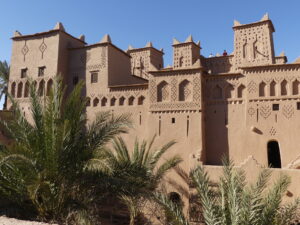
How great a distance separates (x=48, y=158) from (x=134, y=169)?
9.30ft

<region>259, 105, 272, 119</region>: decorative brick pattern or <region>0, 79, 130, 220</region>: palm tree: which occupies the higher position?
<region>259, 105, 272, 119</region>: decorative brick pattern

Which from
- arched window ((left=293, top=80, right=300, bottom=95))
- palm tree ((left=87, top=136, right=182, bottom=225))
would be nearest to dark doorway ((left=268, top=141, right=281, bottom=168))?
arched window ((left=293, top=80, right=300, bottom=95))

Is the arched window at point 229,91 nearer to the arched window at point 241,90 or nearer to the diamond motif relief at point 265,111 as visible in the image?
the arched window at point 241,90

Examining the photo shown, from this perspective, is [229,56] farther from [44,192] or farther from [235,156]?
[44,192]

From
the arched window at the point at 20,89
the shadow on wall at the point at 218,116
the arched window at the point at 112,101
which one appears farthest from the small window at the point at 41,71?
the shadow on wall at the point at 218,116

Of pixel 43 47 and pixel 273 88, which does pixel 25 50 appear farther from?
pixel 273 88

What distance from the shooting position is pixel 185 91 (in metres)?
13.3

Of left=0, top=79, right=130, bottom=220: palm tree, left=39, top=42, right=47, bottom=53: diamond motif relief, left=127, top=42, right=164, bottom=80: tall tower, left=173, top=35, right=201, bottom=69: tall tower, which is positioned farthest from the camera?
left=127, top=42, right=164, bottom=80: tall tower

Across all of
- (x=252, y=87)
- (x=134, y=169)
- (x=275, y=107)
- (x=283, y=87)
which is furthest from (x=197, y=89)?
(x=134, y=169)

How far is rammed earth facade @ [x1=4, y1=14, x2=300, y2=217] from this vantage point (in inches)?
468

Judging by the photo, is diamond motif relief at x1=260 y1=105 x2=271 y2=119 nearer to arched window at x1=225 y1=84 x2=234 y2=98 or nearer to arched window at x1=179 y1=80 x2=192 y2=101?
arched window at x1=225 y1=84 x2=234 y2=98

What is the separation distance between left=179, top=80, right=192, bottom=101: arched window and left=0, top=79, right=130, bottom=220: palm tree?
6950 millimetres

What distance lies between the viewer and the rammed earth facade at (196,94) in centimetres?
1189

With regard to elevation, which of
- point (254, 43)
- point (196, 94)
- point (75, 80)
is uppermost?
point (254, 43)
